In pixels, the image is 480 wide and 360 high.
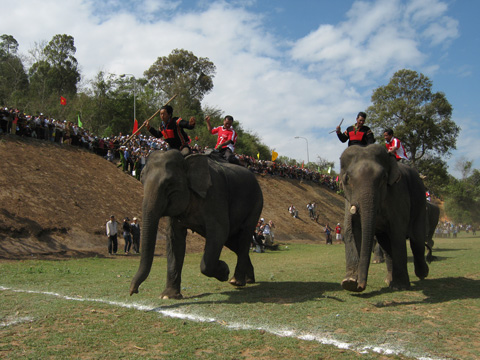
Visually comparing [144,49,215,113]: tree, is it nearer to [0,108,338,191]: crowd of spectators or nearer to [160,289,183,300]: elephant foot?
[0,108,338,191]: crowd of spectators

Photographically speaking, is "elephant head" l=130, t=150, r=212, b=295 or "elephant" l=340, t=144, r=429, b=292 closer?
"elephant head" l=130, t=150, r=212, b=295

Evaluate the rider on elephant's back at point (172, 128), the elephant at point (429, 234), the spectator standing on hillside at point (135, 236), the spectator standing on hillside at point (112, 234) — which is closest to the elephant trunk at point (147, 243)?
the rider on elephant's back at point (172, 128)

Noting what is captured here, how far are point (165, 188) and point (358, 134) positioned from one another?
474 cm

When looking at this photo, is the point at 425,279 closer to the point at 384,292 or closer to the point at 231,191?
the point at 384,292

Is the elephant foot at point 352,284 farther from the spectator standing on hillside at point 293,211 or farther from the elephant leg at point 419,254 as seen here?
the spectator standing on hillside at point 293,211

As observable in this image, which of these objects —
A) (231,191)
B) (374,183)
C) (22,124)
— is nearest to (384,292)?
(374,183)

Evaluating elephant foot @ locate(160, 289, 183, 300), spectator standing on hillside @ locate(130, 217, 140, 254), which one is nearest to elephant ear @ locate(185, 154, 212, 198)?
elephant foot @ locate(160, 289, 183, 300)

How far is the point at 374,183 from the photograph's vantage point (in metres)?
8.11

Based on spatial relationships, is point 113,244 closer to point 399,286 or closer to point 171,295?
point 171,295

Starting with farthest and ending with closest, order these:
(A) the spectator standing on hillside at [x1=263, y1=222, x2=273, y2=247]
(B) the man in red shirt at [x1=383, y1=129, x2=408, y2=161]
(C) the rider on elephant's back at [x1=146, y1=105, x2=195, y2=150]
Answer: (A) the spectator standing on hillside at [x1=263, y1=222, x2=273, y2=247]
(B) the man in red shirt at [x1=383, y1=129, x2=408, y2=161]
(C) the rider on elephant's back at [x1=146, y1=105, x2=195, y2=150]

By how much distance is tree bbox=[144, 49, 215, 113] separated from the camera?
66.3 m

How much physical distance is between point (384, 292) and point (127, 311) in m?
4.95

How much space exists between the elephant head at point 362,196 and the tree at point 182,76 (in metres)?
58.4

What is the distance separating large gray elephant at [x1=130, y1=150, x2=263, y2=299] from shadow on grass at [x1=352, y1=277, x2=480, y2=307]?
2.91m
